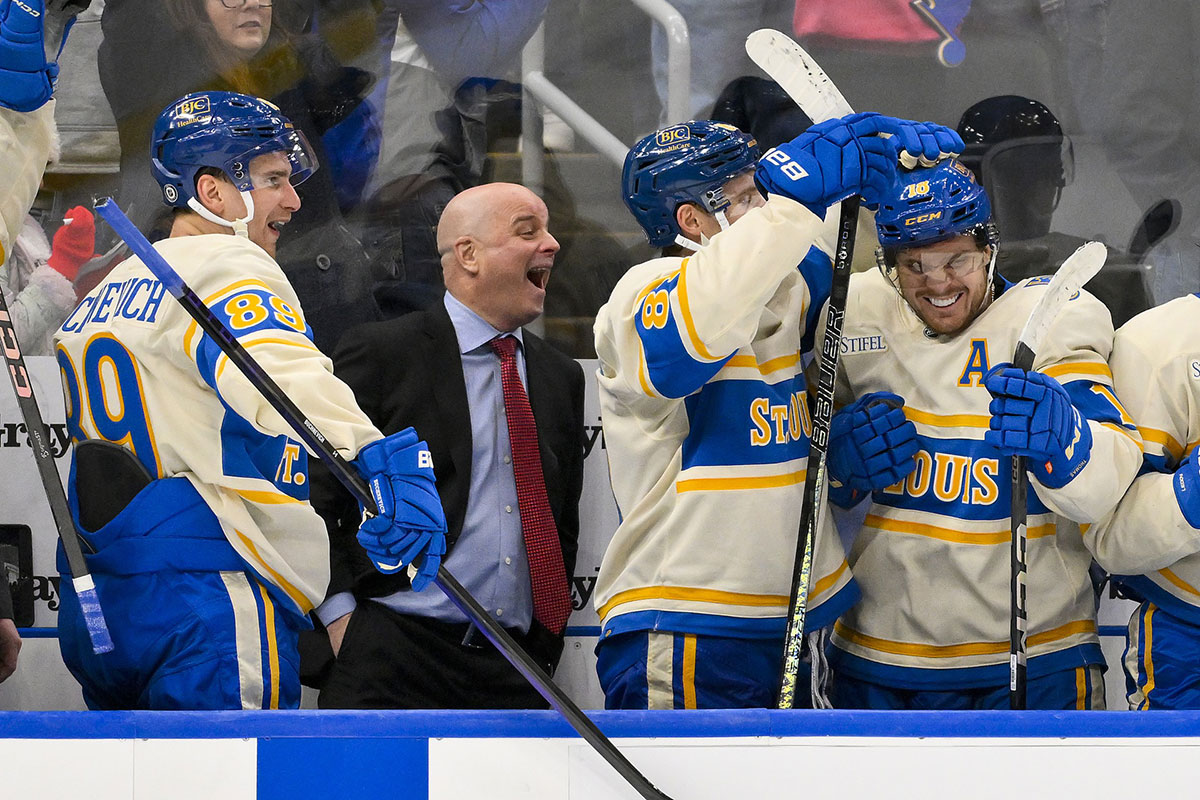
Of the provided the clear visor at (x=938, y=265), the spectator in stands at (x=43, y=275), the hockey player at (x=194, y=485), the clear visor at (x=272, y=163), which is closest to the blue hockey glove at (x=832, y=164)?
the clear visor at (x=938, y=265)

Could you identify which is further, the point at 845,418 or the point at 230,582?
the point at 845,418

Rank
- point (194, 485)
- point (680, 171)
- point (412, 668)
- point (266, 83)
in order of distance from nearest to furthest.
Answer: point (194, 485) → point (680, 171) → point (412, 668) → point (266, 83)

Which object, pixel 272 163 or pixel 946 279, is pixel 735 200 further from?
pixel 272 163

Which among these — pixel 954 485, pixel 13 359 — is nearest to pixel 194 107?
pixel 13 359

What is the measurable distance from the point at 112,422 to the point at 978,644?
140 centimetres

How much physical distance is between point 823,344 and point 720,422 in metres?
0.20

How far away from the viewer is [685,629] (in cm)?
211

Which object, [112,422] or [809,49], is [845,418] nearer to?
[112,422]

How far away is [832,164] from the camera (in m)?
1.98

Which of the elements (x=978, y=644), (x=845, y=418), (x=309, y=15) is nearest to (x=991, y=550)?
(x=978, y=644)

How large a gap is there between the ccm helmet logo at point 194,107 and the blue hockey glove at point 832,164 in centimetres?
94

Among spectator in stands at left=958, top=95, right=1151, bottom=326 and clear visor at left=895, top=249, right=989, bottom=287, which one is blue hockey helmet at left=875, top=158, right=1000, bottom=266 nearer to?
clear visor at left=895, top=249, right=989, bottom=287

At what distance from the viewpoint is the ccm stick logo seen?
2.06m

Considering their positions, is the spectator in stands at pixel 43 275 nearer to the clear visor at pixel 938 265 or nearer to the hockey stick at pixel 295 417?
the hockey stick at pixel 295 417
